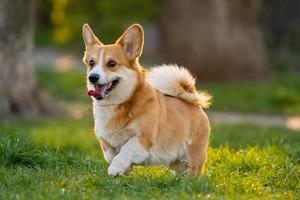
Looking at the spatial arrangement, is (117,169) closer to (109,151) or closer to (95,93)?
(109,151)

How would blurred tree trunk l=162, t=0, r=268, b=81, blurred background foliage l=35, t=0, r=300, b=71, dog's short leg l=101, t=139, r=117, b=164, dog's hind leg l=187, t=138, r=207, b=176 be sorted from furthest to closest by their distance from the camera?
blurred background foliage l=35, t=0, r=300, b=71
blurred tree trunk l=162, t=0, r=268, b=81
dog's hind leg l=187, t=138, r=207, b=176
dog's short leg l=101, t=139, r=117, b=164

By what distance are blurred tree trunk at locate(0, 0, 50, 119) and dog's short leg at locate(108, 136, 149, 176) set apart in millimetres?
6907

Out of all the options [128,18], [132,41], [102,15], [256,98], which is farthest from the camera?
[102,15]

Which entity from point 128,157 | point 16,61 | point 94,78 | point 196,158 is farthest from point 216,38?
point 128,157

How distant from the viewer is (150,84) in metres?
7.27

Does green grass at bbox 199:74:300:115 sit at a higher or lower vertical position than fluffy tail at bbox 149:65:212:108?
lower

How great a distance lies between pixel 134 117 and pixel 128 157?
1.34ft

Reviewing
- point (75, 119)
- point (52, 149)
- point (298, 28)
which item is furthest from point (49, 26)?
point (52, 149)

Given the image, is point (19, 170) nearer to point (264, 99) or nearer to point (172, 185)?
point (172, 185)

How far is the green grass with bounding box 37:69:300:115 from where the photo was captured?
16969 mm

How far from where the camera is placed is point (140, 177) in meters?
6.62

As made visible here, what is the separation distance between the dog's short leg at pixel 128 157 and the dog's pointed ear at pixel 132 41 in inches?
33.1

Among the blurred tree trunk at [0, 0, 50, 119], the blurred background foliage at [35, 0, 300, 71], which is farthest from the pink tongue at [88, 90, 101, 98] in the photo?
the blurred background foliage at [35, 0, 300, 71]

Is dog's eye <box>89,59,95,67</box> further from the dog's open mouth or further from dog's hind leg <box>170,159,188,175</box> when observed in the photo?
dog's hind leg <box>170,159,188,175</box>
